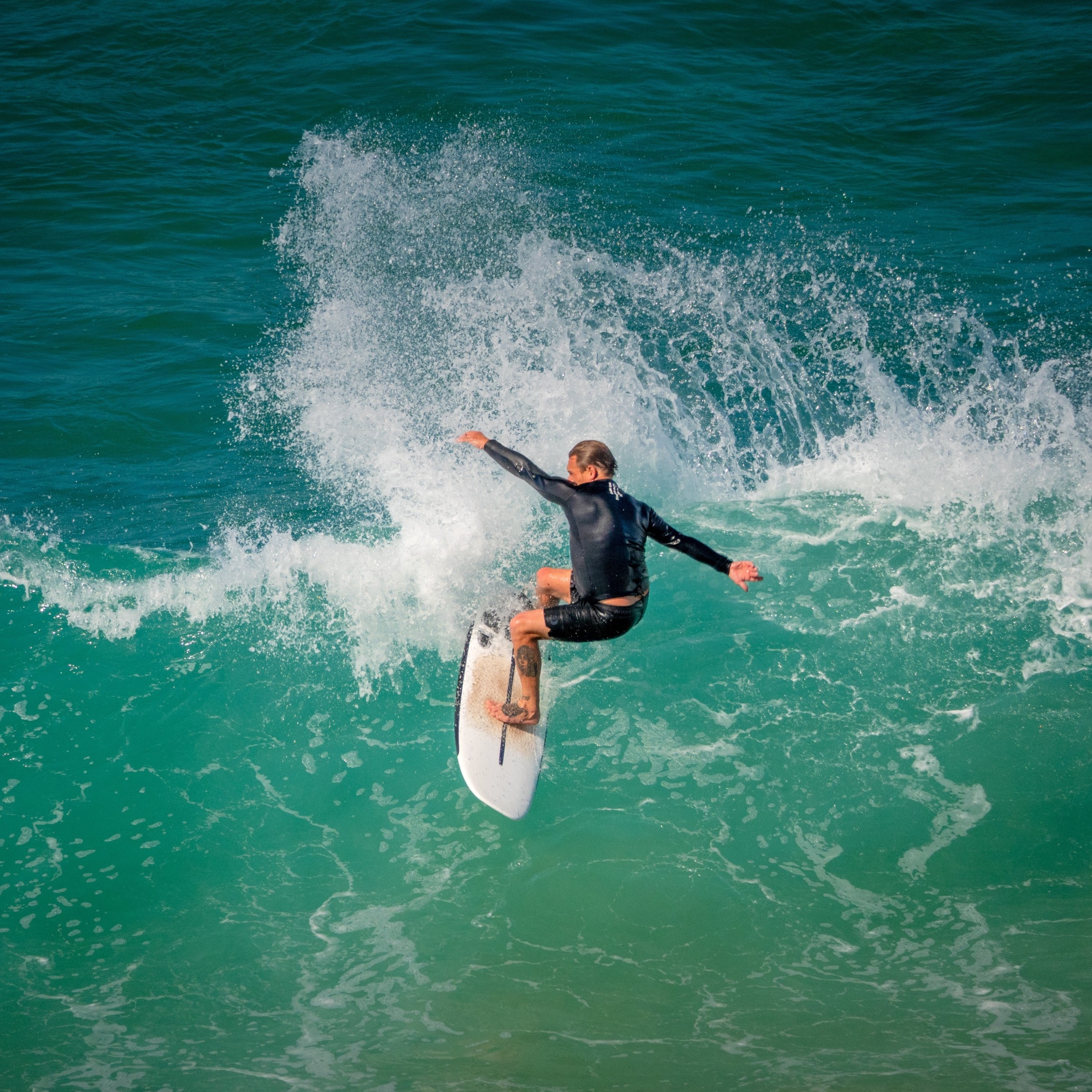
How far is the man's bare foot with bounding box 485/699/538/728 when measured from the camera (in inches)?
251

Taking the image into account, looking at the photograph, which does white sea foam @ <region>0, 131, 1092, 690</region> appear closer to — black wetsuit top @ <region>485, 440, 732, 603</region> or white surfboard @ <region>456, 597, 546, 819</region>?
white surfboard @ <region>456, 597, 546, 819</region>

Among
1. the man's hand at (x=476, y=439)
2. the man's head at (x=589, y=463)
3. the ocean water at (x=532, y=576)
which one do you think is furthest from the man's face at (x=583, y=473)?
the ocean water at (x=532, y=576)

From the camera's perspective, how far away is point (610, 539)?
18.9 ft

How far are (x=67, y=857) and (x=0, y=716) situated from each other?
1.58 metres

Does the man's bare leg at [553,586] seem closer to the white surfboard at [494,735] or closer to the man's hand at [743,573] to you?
the white surfboard at [494,735]

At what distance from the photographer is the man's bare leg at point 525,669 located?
607 centimetres

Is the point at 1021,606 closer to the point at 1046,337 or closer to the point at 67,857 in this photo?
the point at 1046,337

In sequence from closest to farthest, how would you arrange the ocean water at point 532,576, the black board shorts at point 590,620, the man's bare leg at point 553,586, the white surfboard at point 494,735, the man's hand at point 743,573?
the ocean water at point 532,576 < the man's hand at point 743,573 < the black board shorts at point 590,620 < the white surfboard at point 494,735 < the man's bare leg at point 553,586

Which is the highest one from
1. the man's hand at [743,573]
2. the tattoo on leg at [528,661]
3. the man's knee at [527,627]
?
the man's hand at [743,573]

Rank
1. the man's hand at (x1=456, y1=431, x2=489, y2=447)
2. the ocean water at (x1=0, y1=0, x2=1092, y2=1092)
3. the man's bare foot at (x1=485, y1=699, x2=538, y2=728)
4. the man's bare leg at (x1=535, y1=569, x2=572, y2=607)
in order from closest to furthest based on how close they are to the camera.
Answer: the ocean water at (x1=0, y1=0, x2=1092, y2=1092), the man's hand at (x1=456, y1=431, x2=489, y2=447), the man's bare foot at (x1=485, y1=699, x2=538, y2=728), the man's bare leg at (x1=535, y1=569, x2=572, y2=607)

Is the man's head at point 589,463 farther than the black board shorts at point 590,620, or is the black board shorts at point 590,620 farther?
the black board shorts at point 590,620

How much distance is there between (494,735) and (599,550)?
1410mm

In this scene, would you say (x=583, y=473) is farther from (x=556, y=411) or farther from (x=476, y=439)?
(x=556, y=411)

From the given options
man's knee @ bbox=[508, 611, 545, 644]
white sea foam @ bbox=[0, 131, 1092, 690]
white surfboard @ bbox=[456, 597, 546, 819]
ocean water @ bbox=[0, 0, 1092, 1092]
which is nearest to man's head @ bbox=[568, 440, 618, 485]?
man's knee @ bbox=[508, 611, 545, 644]
